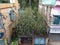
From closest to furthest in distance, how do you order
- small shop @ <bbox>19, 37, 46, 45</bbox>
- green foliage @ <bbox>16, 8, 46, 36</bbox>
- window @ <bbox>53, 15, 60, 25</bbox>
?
window @ <bbox>53, 15, 60, 25</bbox> → green foliage @ <bbox>16, 8, 46, 36</bbox> → small shop @ <bbox>19, 37, 46, 45</bbox>

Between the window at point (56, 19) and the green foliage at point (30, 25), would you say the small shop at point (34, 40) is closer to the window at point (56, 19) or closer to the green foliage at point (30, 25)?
the green foliage at point (30, 25)

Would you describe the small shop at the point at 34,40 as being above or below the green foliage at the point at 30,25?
below

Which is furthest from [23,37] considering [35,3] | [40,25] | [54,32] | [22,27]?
[35,3]

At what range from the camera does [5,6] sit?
35.5 feet

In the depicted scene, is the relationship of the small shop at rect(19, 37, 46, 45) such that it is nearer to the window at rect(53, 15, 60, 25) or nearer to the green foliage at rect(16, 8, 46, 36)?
the green foliage at rect(16, 8, 46, 36)

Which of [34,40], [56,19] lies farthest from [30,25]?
[56,19]

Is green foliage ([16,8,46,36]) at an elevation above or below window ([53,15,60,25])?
below

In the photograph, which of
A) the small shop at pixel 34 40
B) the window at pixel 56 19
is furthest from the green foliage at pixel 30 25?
the window at pixel 56 19

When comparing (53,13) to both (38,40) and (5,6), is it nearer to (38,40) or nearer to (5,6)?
(38,40)

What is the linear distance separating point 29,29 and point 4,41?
5.57ft

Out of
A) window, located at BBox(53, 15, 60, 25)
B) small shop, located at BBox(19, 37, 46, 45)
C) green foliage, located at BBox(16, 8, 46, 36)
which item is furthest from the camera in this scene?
small shop, located at BBox(19, 37, 46, 45)

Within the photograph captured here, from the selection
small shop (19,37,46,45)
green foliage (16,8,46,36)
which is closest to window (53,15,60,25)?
green foliage (16,8,46,36)

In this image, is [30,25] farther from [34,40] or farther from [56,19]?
[56,19]

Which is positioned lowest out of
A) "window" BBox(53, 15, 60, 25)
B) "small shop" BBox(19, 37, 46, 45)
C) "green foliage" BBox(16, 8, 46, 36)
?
"small shop" BBox(19, 37, 46, 45)
